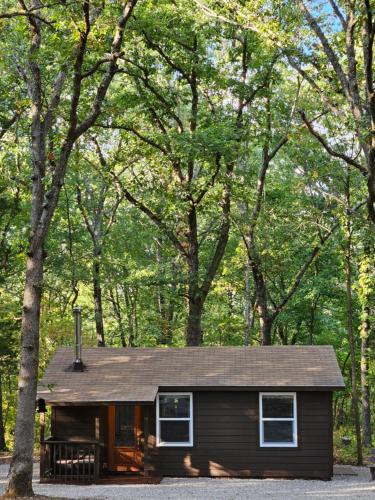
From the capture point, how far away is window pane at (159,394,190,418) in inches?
599

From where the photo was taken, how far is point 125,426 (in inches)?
605

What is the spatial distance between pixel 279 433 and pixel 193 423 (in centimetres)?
195

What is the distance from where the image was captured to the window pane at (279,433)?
14.9m

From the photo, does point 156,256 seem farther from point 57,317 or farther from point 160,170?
point 160,170

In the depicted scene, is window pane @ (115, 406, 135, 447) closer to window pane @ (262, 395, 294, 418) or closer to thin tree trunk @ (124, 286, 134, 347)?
window pane @ (262, 395, 294, 418)

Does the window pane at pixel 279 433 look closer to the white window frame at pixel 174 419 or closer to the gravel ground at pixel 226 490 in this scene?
the gravel ground at pixel 226 490

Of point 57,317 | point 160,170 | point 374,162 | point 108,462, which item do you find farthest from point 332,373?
point 57,317

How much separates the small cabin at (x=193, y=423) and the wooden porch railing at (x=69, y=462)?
0.02 meters

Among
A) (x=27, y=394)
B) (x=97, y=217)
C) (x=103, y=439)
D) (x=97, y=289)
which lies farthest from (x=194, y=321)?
(x=27, y=394)

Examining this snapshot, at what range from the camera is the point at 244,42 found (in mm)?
19516

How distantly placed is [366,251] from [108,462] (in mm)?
9316

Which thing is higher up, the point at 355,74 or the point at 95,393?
the point at 355,74

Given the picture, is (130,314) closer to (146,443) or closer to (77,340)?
(77,340)

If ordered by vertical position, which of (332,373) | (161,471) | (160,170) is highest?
(160,170)
